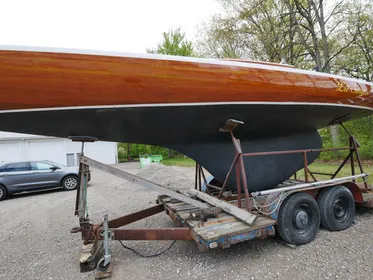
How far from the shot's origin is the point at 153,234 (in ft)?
8.59

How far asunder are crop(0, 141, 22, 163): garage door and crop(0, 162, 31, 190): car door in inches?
298

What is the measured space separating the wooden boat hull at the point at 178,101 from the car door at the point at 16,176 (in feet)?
20.7

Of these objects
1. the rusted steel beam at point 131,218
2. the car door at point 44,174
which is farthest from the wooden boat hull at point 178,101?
the car door at point 44,174

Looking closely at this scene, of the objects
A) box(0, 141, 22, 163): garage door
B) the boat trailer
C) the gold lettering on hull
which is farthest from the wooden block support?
box(0, 141, 22, 163): garage door

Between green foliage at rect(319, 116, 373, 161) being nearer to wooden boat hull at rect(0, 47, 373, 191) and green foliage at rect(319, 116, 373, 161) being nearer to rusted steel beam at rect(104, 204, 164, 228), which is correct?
wooden boat hull at rect(0, 47, 373, 191)

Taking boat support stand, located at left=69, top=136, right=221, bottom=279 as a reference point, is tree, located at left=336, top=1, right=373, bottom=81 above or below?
above

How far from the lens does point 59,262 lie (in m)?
2.91

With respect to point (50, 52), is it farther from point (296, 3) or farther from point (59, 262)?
point (296, 3)

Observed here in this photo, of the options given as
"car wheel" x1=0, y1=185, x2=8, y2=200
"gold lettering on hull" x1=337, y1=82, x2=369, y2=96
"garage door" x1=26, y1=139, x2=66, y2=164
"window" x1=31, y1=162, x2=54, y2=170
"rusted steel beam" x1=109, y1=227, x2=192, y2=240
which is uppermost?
"gold lettering on hull" x1=337, y1=82, x2=369, y2=96

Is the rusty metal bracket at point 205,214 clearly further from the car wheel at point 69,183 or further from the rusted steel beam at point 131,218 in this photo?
the car wheel at point 69,183

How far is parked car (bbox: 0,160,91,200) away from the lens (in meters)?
7.52

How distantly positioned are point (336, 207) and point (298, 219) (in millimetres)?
938

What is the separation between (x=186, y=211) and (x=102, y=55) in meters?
2.23

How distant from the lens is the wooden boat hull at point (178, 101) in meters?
2.32
